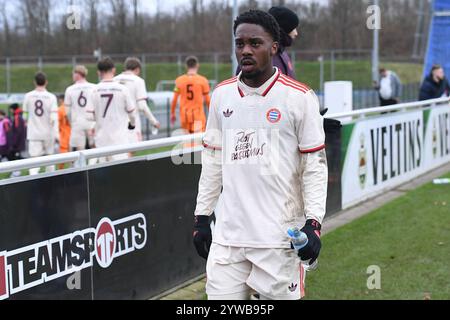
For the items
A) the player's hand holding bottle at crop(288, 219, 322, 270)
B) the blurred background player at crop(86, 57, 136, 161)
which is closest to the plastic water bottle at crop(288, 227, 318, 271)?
the player's hand holding bottle at crop(288, 219, 322, 270)

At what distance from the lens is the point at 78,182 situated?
15.8ft

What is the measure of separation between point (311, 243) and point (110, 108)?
6.70m

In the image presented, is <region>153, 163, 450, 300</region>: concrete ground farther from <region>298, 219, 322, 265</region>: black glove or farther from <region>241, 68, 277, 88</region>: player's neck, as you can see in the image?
<region>241, 68, 277, 88</region>: player's neck

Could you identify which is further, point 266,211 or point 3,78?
point 3,78

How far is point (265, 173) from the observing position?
3.32 meters

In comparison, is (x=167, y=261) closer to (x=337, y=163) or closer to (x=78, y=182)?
(x=78, y=182)

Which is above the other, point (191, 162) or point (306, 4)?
point (306, 4)

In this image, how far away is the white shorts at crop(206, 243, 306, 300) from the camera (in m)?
3.28

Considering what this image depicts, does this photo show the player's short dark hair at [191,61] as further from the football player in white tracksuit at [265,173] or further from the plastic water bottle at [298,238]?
the plastic water bottle at [298,238]

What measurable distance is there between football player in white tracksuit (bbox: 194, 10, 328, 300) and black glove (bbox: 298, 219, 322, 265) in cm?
1

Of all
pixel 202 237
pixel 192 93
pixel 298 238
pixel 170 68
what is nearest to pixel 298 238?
pixel 298 238

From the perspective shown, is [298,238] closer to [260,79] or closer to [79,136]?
[260,79]
